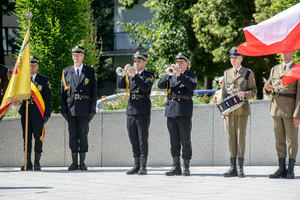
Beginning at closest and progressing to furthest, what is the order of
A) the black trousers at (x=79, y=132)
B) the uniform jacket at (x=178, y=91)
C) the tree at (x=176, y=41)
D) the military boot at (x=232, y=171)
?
the military boot at (x=232, y=171), the uniform jacket at (x=178, y=91), the black trousers at (x=79, y=132), the tree at (x=176, y=41)

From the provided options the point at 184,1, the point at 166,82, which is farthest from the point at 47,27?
Result: the point at 184,1

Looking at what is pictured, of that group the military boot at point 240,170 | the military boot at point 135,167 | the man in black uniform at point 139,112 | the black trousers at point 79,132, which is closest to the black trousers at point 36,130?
the black trousers at point 79,132

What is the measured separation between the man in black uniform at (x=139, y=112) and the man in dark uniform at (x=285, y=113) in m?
2.16

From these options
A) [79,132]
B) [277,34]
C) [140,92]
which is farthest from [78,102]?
[277,34]

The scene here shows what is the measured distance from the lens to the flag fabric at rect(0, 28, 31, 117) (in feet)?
36.4

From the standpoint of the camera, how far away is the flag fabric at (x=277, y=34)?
26.1ft

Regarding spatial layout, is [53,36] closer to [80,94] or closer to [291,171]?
[80,94]

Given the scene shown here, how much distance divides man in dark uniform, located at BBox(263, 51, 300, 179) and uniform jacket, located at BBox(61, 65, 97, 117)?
132 inches

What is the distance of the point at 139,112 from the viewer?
10898mm

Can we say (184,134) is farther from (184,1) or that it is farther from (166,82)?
(184,1)

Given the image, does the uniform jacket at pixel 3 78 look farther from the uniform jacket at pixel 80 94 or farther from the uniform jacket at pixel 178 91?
the uniform jacket at pixel 178 91

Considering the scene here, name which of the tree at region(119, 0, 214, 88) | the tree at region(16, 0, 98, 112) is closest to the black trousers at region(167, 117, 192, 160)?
the tree at region(16, 0, 98, 112)

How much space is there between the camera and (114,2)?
44.3m

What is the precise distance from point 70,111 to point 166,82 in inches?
79.4
